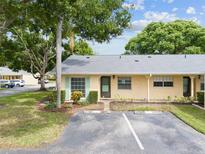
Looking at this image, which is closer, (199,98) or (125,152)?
(125,152)

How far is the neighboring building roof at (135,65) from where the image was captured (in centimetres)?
2495

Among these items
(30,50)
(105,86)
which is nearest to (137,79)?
(105,86)

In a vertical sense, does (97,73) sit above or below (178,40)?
below

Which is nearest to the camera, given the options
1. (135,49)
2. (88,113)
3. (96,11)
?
(88,113)

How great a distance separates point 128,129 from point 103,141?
2.81 m

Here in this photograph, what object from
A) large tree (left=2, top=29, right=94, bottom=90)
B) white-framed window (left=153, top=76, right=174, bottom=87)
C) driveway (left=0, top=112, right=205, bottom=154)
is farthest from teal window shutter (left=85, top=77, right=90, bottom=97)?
large tree (left=2, top=29, right=94, bottom=90)

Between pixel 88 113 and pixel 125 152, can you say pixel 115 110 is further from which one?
pixel 125 152

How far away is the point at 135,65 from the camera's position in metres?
26.7

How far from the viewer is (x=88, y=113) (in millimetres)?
19484

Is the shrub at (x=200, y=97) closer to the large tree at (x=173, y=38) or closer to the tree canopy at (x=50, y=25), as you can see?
the tree canopy at (x=50, y=25)

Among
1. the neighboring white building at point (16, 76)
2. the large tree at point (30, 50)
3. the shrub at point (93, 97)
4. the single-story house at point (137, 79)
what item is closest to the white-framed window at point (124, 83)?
the single-story house at point (137, 79)

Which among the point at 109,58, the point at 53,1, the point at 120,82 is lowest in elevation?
the point at 120,82

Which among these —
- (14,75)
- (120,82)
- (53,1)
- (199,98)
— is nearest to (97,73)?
(120,82)

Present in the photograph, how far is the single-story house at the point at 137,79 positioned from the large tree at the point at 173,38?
18.1m
